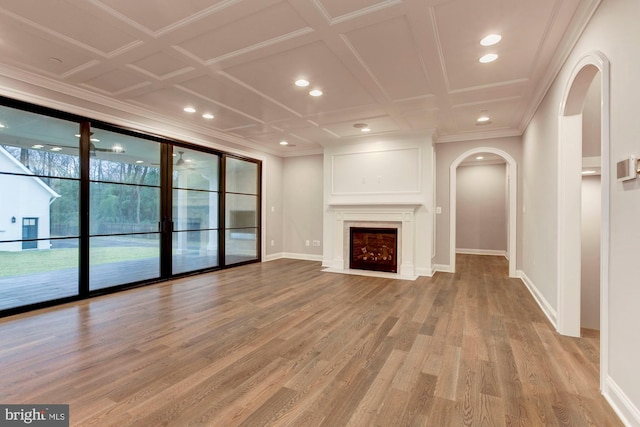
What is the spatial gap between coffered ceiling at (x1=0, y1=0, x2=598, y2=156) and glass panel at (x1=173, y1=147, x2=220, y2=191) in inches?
30.6

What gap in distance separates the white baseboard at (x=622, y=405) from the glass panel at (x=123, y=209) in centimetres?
541

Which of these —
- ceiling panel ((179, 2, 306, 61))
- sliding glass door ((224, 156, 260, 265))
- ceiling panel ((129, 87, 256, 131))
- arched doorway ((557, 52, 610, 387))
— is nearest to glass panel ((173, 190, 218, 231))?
sliding glass door ((224, 156, 260, 265))

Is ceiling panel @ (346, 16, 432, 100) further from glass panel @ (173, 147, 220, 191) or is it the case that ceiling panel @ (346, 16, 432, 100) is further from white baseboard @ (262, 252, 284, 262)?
white baseboard @ (262, 252, 284, 262)

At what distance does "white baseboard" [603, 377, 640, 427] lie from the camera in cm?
160

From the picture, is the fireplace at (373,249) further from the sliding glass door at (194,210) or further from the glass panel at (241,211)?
the sliding glass door at (194,210)

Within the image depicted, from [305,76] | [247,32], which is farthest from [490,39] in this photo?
[247,32]

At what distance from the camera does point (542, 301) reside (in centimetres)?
369

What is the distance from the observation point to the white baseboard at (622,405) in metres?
1.60

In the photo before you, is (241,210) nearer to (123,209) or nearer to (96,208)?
(123,209)

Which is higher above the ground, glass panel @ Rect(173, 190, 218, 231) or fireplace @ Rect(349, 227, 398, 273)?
glass panel @ Rect(173, 190, 218, 231)

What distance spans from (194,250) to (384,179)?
3.90 meters

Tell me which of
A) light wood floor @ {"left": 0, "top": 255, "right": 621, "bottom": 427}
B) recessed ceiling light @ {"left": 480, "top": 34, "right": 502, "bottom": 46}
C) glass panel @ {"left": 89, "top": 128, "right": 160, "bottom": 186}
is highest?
recessed ceiling light @ {"left": 480, "top": 34, "right": 502, "bottom": 46}

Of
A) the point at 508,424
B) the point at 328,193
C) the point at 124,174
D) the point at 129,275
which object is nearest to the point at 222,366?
the point at 508,424

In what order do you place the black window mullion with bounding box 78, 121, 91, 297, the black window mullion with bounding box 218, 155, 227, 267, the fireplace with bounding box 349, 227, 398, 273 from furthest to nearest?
1. the black window mullion with bounding box 218, 155, 227, 267
2. the fireplace with bounding box 349, 227, 398, 273
3. the black window mullion with bounding box 78, 121, 91, 297
